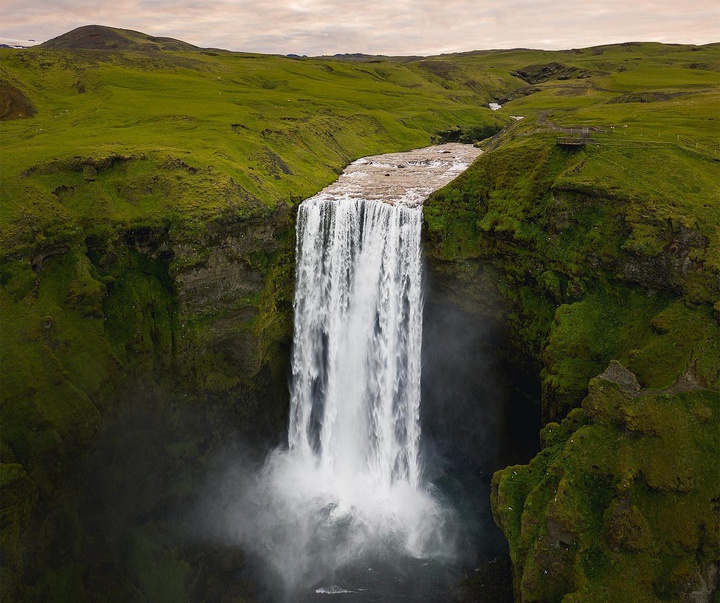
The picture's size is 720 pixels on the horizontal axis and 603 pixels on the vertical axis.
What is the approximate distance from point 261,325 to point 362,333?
5429 mm

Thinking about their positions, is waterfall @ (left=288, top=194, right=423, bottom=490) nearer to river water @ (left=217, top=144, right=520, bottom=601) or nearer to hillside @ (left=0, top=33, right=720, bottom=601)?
river water @ (left=217, top=144, right=520, bottom=601)

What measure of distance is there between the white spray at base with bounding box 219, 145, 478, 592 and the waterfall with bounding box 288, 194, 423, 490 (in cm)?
6

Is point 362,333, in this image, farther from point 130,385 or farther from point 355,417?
point 130,385

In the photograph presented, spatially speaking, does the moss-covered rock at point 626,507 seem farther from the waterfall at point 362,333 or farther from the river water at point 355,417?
the waterfall at point 362,333

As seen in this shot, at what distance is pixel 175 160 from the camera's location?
1088 inches

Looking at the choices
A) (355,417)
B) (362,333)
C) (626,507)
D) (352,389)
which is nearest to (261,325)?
(362,333)

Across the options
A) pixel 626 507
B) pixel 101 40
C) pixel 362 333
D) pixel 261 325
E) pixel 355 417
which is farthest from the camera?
pixel 101 40

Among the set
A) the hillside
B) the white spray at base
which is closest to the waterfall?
the white spray at base

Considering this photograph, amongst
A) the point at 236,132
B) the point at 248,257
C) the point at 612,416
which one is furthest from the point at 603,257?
the point at 236,132

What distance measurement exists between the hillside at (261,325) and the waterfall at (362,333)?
1.50 meters

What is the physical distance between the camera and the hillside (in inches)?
613

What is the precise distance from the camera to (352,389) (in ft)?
88.0

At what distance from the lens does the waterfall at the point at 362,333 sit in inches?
1009

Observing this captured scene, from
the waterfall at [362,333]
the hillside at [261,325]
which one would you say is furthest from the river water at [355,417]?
the hillside at [261,325]
